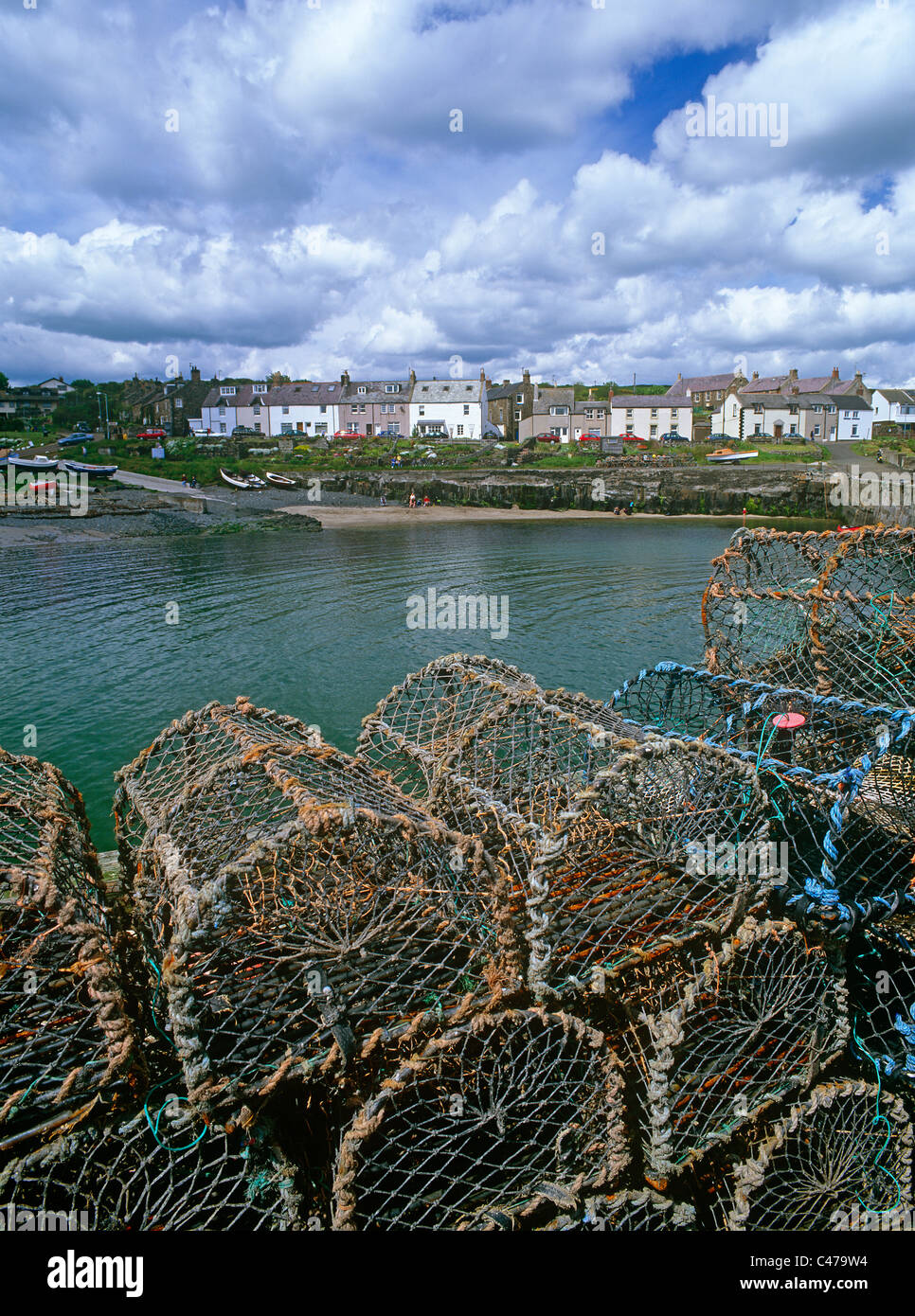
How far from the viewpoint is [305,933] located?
2.97 meters

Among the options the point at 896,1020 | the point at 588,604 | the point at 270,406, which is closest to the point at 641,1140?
the point at 896,1020

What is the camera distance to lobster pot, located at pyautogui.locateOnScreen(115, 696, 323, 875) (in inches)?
163

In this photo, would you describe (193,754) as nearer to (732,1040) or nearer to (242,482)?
(732,1040)

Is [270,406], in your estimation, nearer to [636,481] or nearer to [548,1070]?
[636,481]

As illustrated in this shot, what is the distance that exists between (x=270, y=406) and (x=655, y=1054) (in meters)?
65.0

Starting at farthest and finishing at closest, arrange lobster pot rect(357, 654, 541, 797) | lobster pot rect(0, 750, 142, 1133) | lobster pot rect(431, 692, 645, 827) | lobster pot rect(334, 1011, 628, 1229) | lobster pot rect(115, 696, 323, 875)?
lobster pot rect(357, 654, 541, 797), lobster pot rect(431, 692, 645, 827), lobster pot rect(115, 696, 323, 875), lobster pot rect(334, 1011, 628, 1229), lobster pot rect(0, 750, 142, 1133)

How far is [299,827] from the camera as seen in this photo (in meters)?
2.80

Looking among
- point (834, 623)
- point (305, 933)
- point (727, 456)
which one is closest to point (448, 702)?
point (305, 933)

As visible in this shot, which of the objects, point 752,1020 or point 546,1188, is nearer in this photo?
point 546,1188

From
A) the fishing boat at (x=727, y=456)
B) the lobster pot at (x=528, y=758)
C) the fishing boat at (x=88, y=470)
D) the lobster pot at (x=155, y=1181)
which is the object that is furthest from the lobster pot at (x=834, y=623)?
the fishing boat at (x=727, y=456)

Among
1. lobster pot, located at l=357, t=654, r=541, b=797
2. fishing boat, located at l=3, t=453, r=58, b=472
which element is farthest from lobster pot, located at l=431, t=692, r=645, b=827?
fishing boat, located at l=3, t=453, r=58, b=472

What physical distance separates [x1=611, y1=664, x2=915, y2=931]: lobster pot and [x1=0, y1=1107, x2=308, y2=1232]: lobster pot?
255 cm

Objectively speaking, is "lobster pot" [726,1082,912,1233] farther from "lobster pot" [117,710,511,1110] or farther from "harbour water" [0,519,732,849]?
"harbour water" [0,519,732,849]
